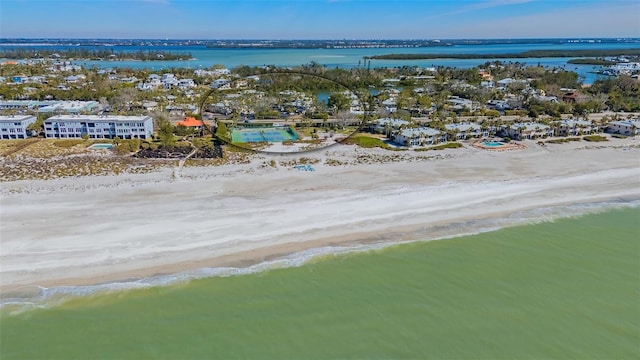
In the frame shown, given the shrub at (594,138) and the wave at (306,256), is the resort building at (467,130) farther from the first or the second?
the wave at (306,256)

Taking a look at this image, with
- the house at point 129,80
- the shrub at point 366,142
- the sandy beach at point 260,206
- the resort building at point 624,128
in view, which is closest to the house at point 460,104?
the resort building at point 624,128

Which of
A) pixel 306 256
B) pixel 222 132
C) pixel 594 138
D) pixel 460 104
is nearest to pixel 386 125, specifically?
pixel 222 132

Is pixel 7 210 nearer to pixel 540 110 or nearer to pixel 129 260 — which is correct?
pixel 129 260

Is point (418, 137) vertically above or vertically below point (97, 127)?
below

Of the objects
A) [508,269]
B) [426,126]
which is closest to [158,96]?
[426,126]

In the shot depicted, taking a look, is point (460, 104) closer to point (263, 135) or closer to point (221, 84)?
point (263, 135)

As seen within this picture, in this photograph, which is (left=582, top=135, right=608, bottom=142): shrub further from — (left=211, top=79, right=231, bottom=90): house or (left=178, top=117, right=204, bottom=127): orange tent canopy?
(left=211, top=79, right=231, bottom=90): house
